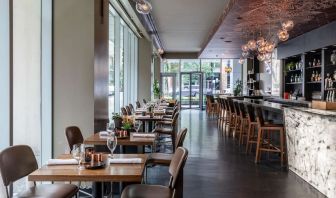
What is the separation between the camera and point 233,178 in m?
5.41

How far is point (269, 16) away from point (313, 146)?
4.39m

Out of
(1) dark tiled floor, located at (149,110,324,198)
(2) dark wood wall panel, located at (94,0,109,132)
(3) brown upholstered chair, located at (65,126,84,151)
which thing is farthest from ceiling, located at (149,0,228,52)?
(3) brown upholstered chair, located at (65,126,84,151)

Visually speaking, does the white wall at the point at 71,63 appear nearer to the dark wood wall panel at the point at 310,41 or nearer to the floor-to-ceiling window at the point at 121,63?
the floor-to-ceiling window at the point at 121,63

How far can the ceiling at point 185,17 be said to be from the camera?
30.7ft

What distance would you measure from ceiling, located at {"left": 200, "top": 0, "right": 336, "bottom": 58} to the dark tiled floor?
2.95 m

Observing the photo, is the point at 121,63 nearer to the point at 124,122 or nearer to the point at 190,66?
the point at 124,122

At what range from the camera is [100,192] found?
3.86 m

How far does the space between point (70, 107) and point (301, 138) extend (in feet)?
10.8

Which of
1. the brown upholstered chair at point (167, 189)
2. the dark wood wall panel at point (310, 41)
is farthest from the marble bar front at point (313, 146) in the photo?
the dark wood wall panel at point (310, 41)

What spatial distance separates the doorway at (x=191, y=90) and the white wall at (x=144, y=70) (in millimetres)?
8419

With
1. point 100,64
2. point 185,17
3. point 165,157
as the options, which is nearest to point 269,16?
point 185,17

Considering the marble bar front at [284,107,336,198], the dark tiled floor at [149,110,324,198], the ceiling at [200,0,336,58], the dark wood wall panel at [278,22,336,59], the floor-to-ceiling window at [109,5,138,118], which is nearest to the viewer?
the marble bar front at [284,107,336,198]

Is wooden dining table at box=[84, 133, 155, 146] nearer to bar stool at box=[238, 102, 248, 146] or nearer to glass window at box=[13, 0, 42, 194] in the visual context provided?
glass window at box=[13, 0, 42, 194]

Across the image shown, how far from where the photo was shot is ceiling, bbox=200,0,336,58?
7262 mm
